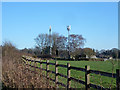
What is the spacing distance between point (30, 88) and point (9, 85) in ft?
6.11

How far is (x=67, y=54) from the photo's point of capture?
73.8m

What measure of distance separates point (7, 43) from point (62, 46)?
143ft

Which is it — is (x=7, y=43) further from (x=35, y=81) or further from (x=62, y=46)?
(x=62, y=46)

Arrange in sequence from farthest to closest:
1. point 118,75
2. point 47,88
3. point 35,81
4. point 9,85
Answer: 1. point 9,85
2. point 35,81
3. point 47,88
4. point 118,75

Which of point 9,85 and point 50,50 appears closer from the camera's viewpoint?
point 9,85

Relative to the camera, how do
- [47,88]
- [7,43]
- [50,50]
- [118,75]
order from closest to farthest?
[118,75] → [47,88] → [7,43] → [50,50]

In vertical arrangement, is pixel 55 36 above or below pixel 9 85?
above

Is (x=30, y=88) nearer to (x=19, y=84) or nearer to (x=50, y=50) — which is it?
(x=19, y=84)

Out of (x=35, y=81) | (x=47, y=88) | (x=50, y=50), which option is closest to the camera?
(x=47, y=88)

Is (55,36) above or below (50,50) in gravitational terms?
above

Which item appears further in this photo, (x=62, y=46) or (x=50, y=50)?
(x=62, y=46)

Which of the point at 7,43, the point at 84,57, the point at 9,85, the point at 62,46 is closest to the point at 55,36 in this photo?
the point at 62,46

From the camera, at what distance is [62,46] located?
72.5 m

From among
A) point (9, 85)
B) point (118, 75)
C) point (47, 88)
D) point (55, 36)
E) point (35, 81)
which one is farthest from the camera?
point (55, 36)
